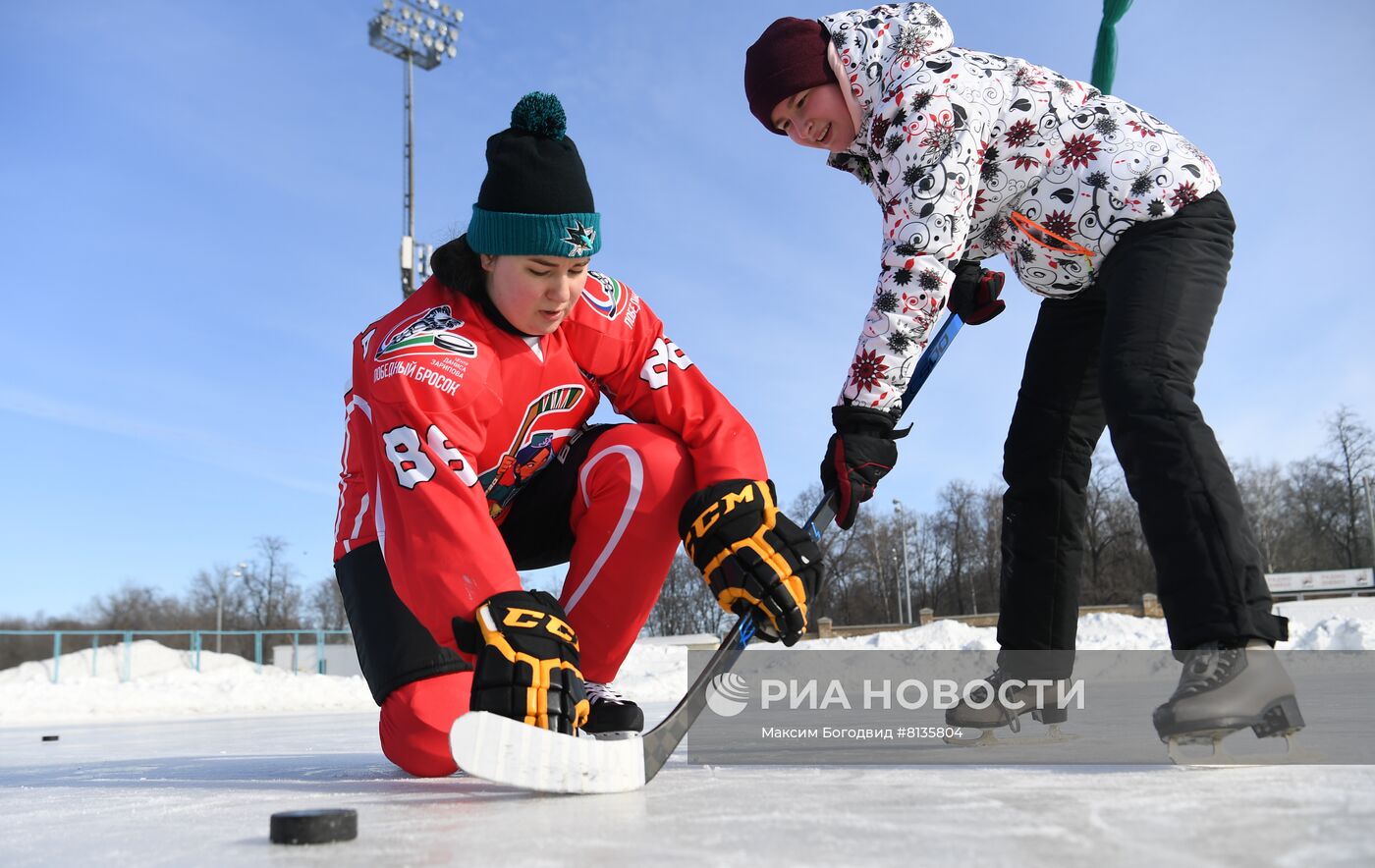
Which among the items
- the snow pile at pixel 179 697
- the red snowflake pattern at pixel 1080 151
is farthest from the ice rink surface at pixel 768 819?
the snow pile at pixel 179 697

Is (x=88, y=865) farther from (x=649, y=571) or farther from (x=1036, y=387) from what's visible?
(x=1036, y=387)

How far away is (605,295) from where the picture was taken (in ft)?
6.99

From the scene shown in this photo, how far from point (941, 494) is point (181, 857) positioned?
45.5 meters

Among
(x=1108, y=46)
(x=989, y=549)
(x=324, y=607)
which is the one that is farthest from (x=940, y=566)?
(x=1108, y=46)

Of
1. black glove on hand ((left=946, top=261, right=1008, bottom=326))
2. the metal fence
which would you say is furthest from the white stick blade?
the metal fence

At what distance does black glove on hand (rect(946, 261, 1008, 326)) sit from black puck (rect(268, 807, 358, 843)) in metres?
1.64

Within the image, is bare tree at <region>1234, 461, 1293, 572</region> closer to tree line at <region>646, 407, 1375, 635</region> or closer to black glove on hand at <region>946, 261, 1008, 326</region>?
tree line at <region>646, 407, 1375, 635</region>

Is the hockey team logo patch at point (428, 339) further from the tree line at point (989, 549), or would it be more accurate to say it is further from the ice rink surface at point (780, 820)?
the tree line at point (989, 549)

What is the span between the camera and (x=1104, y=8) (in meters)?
2.50

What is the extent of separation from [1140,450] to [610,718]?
3.78ft

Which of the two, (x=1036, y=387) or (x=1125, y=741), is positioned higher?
(x=1036, y=387)

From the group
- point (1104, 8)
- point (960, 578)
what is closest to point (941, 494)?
point (960, 578)

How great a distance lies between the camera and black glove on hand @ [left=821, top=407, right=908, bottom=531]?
6.49ft

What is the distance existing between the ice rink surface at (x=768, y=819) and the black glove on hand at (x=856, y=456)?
568mm
